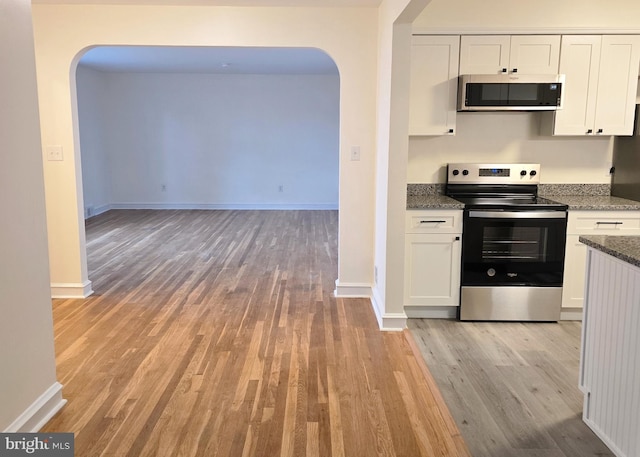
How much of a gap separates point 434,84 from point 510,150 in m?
0.91

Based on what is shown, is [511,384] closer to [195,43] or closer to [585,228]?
[585,228]

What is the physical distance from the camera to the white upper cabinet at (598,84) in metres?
3.80

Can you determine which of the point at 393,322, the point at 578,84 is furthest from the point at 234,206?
the point at 578,84

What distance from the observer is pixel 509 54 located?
12.5 feet

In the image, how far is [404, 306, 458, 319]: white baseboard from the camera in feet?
12.8

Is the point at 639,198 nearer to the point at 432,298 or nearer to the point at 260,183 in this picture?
the point at 432,298

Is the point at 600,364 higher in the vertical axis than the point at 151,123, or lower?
lower

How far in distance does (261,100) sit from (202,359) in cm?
706

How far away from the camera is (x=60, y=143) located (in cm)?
414

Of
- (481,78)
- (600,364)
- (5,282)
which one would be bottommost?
(600,364)

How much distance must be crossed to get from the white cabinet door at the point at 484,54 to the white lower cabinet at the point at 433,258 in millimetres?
1085

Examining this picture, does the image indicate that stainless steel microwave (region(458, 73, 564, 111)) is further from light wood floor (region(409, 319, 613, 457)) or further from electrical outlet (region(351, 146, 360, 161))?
light wood floor (region(409, 319, 613, 457))

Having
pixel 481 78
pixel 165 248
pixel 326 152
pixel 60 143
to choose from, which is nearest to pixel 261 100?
pixel 326 152

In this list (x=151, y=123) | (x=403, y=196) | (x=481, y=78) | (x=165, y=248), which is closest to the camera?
(x=403, y=196)
